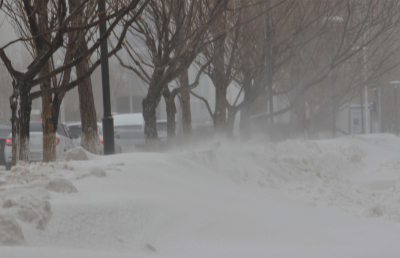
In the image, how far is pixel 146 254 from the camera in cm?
391

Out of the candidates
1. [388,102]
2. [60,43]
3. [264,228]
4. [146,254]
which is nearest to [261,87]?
[60,43]

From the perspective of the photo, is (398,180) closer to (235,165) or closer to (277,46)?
(235,165)

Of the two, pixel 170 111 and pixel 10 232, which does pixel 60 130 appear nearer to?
pixel 170 111

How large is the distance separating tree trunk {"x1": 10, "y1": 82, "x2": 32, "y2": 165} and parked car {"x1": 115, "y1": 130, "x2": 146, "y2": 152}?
11312 millimetres

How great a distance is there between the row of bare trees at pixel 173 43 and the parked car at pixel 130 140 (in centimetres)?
333

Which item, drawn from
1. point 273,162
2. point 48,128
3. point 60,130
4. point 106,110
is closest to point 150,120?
point 48,128

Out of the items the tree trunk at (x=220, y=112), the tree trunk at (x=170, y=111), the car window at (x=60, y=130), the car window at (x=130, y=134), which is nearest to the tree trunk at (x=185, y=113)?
the tree trunk at (x=220, y=112)

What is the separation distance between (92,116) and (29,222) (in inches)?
316

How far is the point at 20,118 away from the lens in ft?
24.2

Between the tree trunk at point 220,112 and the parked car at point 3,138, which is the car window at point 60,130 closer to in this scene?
the parked car at point 3,138

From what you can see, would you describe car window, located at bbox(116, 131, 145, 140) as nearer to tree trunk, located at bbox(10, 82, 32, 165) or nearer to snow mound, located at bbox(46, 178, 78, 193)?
tree trunk, located at bbox(10, 82, 32, 165)

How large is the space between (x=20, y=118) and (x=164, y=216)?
365 cm

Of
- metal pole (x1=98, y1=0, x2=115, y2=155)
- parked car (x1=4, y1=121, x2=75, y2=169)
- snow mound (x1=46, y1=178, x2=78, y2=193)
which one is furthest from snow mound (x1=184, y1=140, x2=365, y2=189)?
parked car (x1=4, y1=121, x2=75, y2=169)

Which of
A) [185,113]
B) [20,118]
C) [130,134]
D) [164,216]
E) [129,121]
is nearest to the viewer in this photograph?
[164,216]
